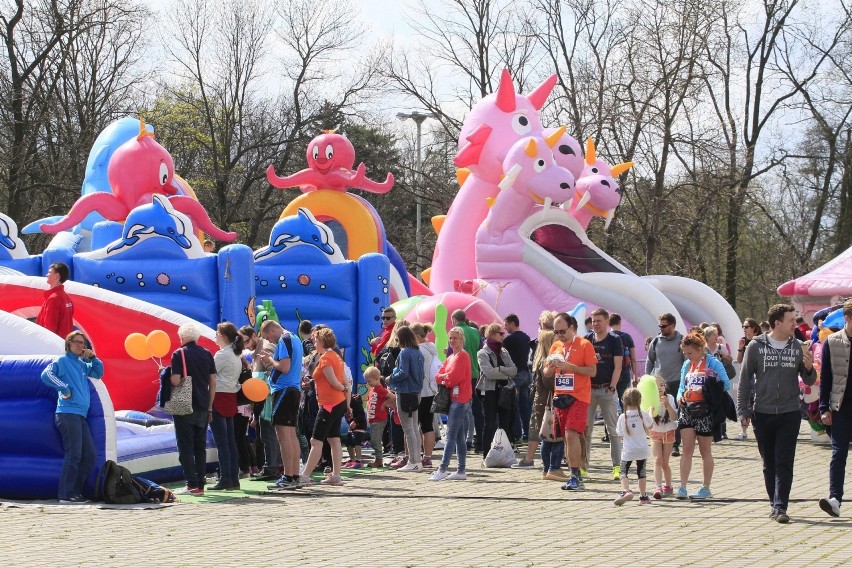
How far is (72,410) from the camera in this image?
10.4 metres

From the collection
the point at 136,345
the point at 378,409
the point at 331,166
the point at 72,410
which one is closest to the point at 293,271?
the point at 331,166

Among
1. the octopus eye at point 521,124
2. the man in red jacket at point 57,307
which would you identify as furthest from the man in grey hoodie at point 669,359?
the octopus eye at point 521,124

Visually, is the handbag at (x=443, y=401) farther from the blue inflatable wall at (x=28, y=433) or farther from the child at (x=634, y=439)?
the blue inflatable wall at (x=28, y=433)

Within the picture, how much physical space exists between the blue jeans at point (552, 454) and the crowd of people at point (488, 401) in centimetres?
2

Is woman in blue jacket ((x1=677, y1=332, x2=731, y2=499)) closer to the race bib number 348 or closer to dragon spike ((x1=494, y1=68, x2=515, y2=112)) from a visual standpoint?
the race bib number 348

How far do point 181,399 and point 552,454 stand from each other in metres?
3.45

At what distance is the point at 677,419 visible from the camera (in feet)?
34.3

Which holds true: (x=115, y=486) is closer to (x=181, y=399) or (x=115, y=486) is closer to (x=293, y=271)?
(x=181, y=399)

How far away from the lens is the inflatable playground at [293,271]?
11.6 metres

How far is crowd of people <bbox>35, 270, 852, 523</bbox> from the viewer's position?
9164mm

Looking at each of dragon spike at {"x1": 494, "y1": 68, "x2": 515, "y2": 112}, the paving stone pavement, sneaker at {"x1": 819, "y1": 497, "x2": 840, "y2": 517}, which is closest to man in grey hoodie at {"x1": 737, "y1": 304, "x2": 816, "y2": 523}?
sneaker at {"x1": 819, "y1": 497, "x2": 840, "y2": 517}

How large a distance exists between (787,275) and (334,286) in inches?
836

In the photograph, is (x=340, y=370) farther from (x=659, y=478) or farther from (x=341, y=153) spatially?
(x=341, y=153)

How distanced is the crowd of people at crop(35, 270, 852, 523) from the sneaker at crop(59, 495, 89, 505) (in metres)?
0.03
